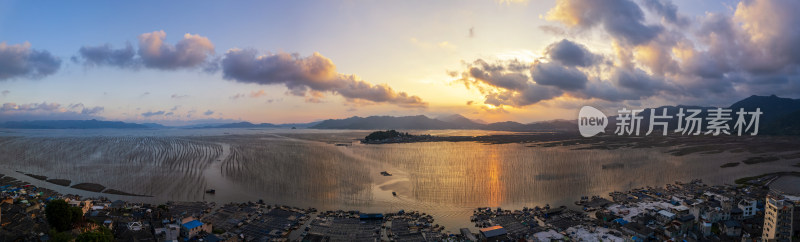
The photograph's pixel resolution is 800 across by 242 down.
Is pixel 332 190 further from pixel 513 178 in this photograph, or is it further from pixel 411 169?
pixel 513 178

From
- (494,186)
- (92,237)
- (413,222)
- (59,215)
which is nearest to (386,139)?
(494,186)

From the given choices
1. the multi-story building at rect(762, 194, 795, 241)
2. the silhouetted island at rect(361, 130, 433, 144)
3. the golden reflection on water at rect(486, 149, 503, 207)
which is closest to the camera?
the multi-story building at rect(762, 194, 795, 241)

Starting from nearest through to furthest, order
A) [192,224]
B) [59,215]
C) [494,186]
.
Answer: [59,215]
[192,224]
[494,186]

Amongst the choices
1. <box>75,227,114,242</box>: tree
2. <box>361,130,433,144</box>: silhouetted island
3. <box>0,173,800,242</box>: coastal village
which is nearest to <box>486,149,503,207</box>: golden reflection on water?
<box>0,173,800,242</box>: coastal village

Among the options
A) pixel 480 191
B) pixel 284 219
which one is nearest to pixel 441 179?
pixel 480 191

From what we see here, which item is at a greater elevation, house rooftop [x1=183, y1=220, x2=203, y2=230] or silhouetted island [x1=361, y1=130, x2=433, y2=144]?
silhouetted island [x1=361, y1=130, x2=433, y2=144]

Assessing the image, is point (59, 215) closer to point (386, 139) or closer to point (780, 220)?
point (780, 220)

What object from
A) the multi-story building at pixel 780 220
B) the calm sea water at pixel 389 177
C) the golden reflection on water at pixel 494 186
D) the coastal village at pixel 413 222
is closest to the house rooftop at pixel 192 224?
the coastal village at pixel 413 222

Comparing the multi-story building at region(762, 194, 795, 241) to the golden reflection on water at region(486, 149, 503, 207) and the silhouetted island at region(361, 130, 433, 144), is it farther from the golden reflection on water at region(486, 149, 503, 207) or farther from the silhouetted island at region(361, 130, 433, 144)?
the silhouetted island at region(361, 130, 433, 144)
